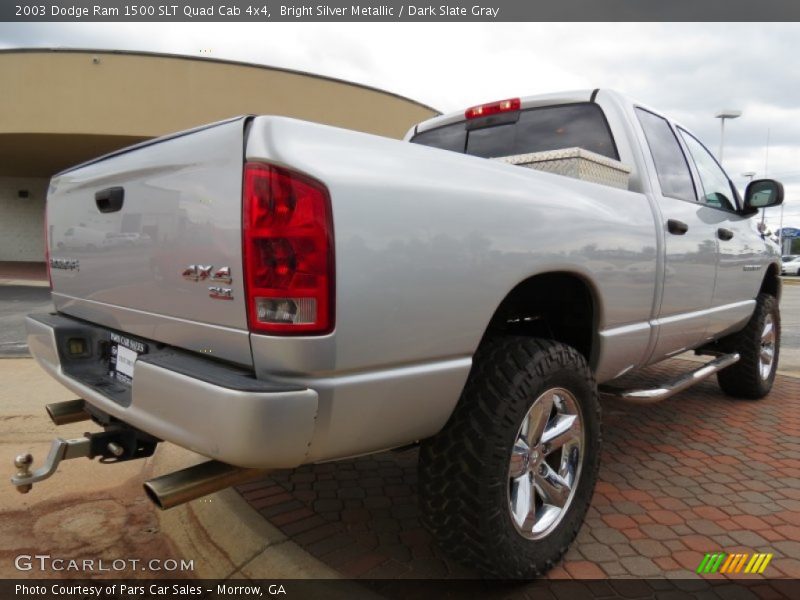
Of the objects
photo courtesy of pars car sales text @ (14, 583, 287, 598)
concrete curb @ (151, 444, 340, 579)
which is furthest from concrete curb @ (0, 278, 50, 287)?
photo courtesy of pars car sales text @ (14, 583, 287, 598)

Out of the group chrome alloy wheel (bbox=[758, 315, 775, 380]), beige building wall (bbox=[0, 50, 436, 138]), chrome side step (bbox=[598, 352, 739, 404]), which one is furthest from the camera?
beige building wall (bbox=[0, 50, 436, 138])

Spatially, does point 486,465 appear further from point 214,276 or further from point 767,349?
point 767,349

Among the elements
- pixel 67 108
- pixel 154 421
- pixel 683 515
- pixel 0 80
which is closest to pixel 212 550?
pixel 154 421

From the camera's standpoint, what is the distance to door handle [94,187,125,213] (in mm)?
2049

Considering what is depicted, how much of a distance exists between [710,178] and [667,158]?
750 millimetres

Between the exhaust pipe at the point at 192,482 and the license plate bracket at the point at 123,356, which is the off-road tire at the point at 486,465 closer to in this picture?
the exhaust pipe at the point at 192,482

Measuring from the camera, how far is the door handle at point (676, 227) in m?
2.93

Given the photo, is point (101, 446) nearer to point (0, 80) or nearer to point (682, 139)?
point (682, 139)

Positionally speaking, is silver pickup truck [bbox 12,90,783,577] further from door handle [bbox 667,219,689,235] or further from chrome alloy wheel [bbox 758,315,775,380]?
chrome alloy wheel [bbox 758,315,775,380]

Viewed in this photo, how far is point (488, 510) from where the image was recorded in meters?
1.90

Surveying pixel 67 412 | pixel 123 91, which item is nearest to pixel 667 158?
pixel 67 412

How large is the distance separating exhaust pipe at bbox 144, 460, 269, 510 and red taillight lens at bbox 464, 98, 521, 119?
2614mm

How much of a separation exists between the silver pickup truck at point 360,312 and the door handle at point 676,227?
0.02 m

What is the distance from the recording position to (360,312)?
1.57 meters
